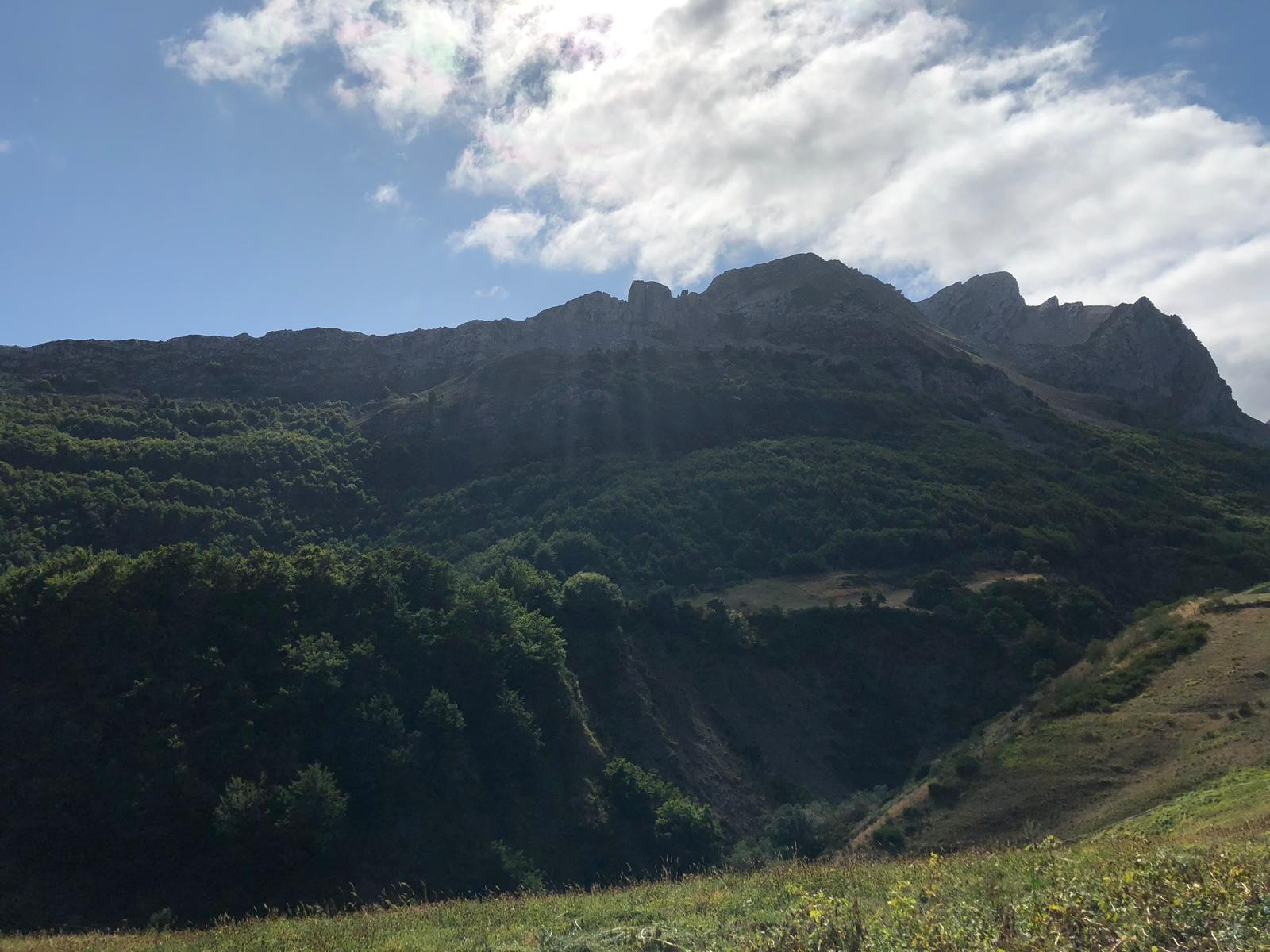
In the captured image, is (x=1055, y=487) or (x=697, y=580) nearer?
(x=697, y=580)

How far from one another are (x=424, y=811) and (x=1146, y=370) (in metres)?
108

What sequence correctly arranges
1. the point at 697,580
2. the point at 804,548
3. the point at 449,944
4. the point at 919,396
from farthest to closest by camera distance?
the point at 919,396, the point at 804,548, the point at 697,580, the point at 449,944

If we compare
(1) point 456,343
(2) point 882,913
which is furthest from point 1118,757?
(1) point 456,343

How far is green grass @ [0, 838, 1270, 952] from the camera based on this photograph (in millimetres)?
6746

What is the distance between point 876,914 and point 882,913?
9 cm

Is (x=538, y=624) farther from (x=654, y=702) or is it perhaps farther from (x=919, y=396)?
(x=919, y=396)

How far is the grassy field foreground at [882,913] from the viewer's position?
22.1ft

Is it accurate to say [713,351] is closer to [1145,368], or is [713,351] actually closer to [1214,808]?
[1145,368]

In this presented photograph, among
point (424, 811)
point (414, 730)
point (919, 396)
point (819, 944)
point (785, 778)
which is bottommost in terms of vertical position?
point (785, 778)

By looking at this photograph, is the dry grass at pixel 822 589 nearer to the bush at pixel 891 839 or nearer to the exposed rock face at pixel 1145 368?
the bush at pixel 891 839

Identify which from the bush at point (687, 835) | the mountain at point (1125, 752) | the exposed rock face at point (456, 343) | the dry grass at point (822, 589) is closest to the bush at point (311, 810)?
the bush at point (687, 835)

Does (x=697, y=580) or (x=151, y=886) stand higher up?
(x=697, y=580)

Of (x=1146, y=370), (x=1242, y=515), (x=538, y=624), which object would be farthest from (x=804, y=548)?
(x=1146, y=370)

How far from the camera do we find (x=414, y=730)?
86.4 feet
